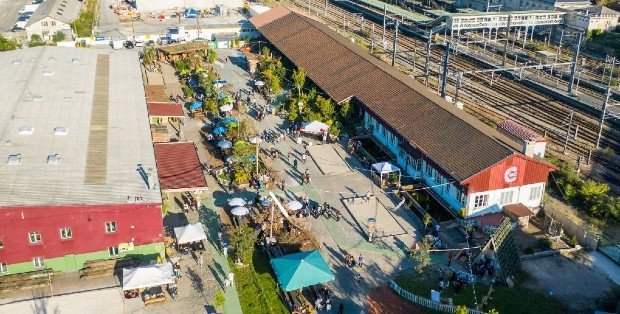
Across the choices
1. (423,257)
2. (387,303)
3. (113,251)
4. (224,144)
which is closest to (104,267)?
(113,251)

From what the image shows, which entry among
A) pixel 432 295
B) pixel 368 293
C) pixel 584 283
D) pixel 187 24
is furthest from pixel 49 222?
pixel 187 24

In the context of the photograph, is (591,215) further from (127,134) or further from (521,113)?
(127,134)

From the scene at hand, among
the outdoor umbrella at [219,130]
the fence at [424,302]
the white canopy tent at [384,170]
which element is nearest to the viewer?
the fence at [424,302]

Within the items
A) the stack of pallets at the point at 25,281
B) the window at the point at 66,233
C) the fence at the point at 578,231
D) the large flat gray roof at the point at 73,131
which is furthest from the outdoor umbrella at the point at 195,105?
the fence at the point at 578,231

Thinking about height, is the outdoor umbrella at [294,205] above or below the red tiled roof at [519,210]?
above

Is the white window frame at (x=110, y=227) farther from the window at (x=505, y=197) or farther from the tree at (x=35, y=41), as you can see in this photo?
the tree at (x=35, y=41)

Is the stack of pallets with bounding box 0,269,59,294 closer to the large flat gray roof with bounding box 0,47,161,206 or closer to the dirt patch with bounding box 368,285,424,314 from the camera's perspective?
the large flat gray roof with bounding box 0,47,161,206

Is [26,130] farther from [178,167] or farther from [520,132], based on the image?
[520,132]
